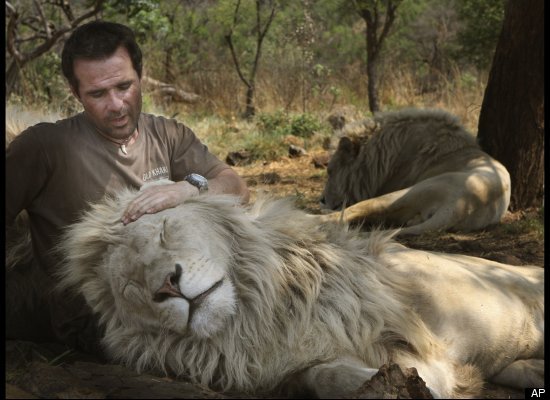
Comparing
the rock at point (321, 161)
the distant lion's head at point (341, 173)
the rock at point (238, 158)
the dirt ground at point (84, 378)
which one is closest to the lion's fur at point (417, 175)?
the distant lion's head at point (341, 173)

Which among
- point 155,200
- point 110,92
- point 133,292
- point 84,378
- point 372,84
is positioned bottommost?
point 372,84

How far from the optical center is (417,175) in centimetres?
648

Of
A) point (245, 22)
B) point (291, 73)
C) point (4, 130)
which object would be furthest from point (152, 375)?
point (245, 22)

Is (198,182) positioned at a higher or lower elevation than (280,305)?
higher

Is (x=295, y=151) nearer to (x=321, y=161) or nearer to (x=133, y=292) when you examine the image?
(x=321, y=161)

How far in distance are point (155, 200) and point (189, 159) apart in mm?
845

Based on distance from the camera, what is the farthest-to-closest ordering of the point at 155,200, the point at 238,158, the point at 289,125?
the point at 289,125, the point at 238,158, the point at 155,200

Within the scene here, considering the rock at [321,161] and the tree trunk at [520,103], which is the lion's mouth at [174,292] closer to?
the tree trunk at [520,103]

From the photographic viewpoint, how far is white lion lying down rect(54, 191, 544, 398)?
2.61 meters

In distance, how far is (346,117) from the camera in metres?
11.1

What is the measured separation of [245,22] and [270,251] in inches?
522

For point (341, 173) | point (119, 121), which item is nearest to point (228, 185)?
point (119, 121)

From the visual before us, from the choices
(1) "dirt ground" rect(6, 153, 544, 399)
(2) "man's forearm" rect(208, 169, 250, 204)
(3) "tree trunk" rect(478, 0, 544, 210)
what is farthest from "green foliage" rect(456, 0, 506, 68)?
(2) "man's forearm" rect(208, 169, 250, 204)

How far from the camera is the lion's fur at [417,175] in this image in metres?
5.77
